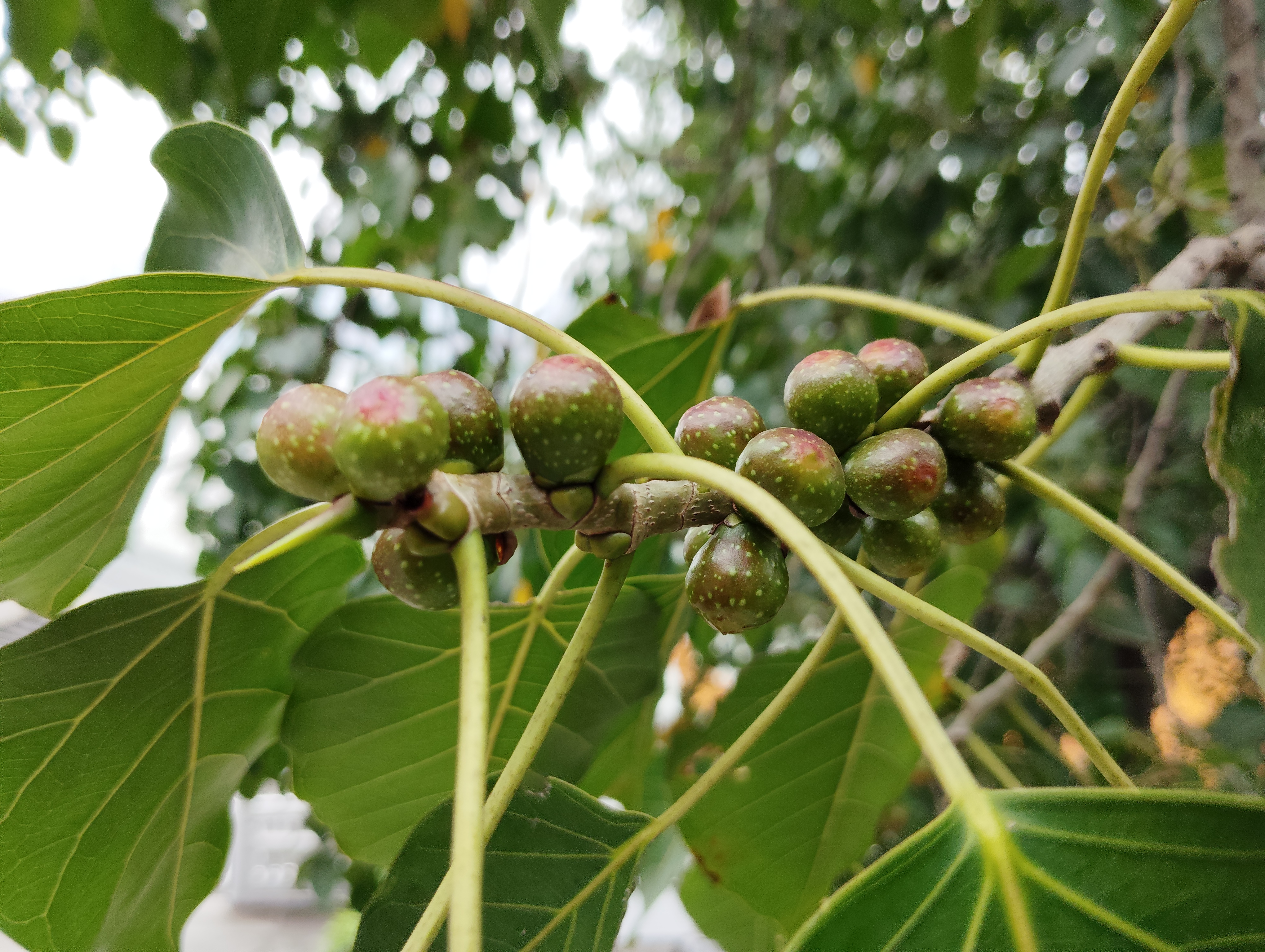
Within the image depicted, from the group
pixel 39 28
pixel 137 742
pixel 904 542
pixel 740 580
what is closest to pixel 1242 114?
pixel 904 542

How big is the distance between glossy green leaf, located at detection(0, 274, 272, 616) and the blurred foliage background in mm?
495

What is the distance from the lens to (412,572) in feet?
1.30

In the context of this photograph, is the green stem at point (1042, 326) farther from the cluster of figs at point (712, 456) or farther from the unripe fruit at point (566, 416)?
the unripe fruit at point (566, 416)

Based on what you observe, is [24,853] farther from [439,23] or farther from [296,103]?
[296,103]

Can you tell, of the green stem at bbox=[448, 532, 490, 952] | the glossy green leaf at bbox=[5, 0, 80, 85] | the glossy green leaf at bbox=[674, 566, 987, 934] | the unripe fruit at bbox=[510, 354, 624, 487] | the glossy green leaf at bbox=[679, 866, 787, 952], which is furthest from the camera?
the glossy green leaf at bbox=[5, 0, 80, 85]

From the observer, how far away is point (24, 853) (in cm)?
53

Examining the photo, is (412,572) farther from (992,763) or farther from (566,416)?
(992,763)

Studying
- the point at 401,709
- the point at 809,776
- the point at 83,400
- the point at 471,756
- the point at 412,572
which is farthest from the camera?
the point at 809,776

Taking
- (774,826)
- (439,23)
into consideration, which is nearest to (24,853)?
(774,826)

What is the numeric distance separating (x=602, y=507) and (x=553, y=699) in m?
0.10

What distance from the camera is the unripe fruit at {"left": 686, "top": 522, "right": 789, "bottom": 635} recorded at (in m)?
0.42

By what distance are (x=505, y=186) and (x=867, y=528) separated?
174cm

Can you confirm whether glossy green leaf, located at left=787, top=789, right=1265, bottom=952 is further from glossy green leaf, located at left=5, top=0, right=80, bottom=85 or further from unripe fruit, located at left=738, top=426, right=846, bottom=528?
glossy green leaf, located at left=5, top=0, right=80, bottom=85

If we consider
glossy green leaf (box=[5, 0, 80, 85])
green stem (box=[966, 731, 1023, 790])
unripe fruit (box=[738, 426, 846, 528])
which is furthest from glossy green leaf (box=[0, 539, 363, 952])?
glossy green leaf (box=[5, 0, 80, 85])
